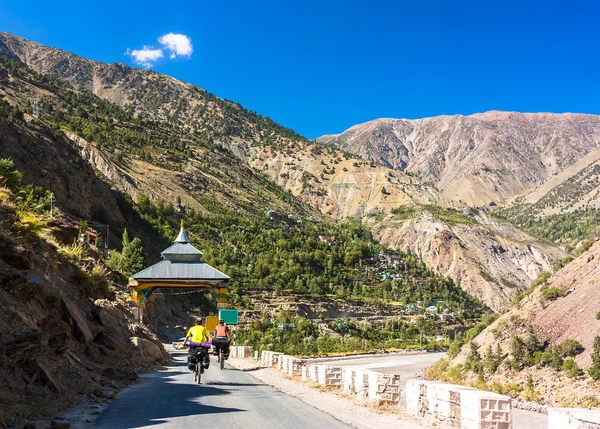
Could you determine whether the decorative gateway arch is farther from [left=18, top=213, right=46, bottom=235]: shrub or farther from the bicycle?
the bicycle

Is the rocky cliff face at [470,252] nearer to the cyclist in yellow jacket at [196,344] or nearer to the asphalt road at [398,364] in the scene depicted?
the asphalt road at [398,364]

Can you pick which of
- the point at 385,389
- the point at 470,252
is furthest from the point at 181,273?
the point at 470,252

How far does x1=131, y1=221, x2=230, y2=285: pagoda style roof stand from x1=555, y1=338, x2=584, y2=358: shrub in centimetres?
1720

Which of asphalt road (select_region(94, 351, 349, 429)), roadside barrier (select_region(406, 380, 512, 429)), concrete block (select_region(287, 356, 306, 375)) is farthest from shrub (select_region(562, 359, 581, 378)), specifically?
roadside barrier (select_region(406, 380, 512, 429))

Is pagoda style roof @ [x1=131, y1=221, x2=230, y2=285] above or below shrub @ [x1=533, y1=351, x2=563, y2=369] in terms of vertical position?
above

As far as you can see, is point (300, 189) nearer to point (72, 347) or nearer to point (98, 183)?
point (98, 183)

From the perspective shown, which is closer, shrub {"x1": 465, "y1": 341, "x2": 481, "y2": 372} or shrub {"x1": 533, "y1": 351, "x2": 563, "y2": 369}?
shrub {"x1": 533, "y1": 351, "x2": 563, "y2": 369}

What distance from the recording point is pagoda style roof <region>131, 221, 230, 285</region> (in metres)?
31.7

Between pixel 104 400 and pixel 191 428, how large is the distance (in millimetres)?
3241

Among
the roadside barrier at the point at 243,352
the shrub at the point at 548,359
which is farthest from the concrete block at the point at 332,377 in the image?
the roadside barrier at the point at 243,352

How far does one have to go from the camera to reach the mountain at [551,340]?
21953mm

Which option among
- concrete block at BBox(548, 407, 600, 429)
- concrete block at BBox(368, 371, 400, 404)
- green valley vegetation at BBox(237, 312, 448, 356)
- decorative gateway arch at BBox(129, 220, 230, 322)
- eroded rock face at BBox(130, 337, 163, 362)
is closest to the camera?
concrete block at BBox(548, 407, 600, 429)

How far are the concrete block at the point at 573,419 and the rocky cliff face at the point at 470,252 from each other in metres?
114

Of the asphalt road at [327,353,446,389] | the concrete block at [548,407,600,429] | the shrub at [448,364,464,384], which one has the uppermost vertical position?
the concrete block at [548,407,600,429]
